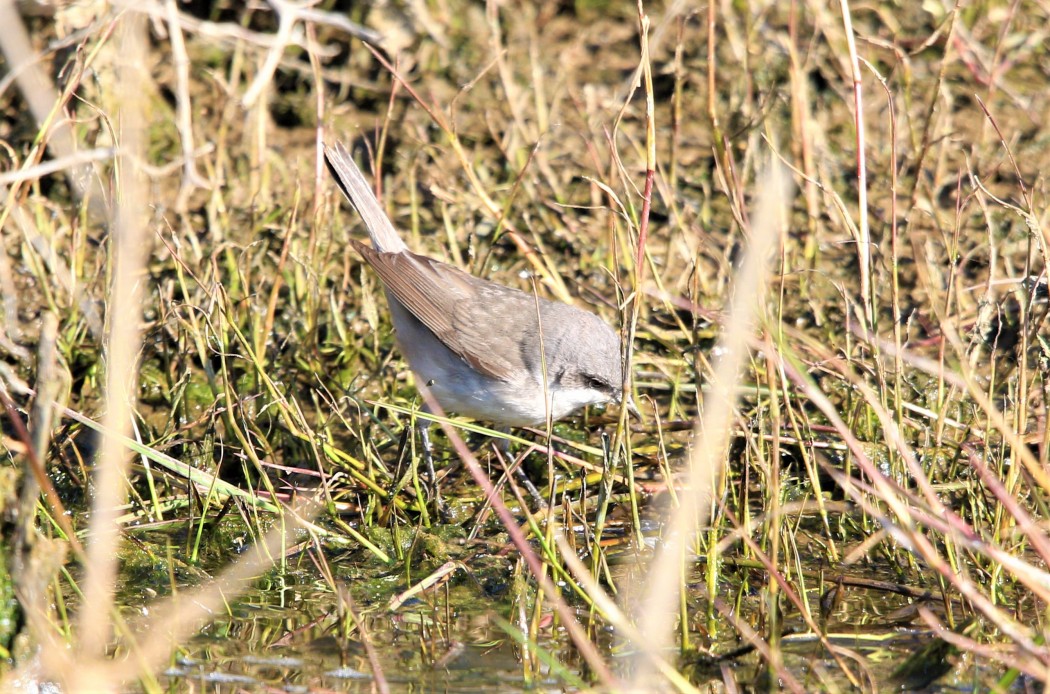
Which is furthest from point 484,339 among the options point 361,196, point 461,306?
point 361,196

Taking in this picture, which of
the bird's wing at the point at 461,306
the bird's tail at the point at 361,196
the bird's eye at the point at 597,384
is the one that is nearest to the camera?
the bird's eye at the point at 597,384

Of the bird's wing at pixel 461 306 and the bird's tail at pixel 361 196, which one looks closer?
the bird's wing at pixel 461 306

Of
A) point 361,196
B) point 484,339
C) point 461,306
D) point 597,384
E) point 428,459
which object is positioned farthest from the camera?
point 361,196

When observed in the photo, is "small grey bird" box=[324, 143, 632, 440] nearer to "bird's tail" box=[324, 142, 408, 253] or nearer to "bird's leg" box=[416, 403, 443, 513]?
"bird's tail" box=[324, 142, 408, 253]

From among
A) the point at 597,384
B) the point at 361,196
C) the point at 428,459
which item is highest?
the point at 361,196

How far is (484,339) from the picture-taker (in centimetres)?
465

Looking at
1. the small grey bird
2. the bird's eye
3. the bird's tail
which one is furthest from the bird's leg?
the bird's tail

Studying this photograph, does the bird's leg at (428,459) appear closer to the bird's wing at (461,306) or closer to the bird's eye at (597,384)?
the bird's wing at (461,306)

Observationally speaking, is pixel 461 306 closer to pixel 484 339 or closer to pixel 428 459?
pixel 484 339

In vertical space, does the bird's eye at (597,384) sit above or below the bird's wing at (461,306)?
below

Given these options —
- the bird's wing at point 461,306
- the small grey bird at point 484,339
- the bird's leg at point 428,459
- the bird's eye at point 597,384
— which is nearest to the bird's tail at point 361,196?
the small grey bird at point 484,339

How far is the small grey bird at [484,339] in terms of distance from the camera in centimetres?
435

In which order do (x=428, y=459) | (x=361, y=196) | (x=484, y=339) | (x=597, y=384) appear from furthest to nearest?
(x=361, y=196) → (x=484, y=339) → (x=428, y=459) → (x=597, y=384)

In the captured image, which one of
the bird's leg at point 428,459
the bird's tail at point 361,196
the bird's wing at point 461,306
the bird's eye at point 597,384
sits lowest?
the bird's leg at point 428,459
